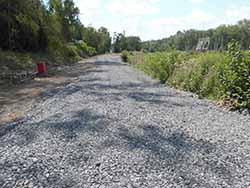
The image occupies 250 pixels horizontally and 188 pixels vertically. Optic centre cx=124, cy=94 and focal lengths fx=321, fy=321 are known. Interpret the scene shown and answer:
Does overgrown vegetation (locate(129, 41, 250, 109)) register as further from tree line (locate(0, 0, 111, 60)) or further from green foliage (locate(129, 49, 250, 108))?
tree line (locate(0, 0, 111, 60))

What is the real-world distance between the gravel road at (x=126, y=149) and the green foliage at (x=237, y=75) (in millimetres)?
838

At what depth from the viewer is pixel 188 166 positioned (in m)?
4.60

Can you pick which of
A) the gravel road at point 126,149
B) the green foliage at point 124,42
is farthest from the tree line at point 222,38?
the green foliage at point 124,42

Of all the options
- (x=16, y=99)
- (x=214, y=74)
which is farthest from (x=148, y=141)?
(x=16, y=99)

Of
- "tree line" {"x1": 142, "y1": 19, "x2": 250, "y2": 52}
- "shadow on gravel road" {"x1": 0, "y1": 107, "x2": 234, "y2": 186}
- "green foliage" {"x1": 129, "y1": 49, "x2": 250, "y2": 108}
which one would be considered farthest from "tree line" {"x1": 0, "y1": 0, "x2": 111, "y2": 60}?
"shadow on gravel road" {"x1": 0, "y1": 107, "x2": 234, "y2": 186}

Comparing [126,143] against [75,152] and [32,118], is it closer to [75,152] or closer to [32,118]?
[75,152]

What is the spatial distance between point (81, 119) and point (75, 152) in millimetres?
2241

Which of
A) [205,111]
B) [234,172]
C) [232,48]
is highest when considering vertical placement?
[232,48]

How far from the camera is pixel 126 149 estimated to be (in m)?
5.26

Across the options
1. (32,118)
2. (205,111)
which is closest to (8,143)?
(32,118)

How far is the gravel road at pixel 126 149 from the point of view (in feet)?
13.8

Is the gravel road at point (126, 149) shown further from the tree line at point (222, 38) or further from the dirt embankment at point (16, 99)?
the tree line at point (222, 38)

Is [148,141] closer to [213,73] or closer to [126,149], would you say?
[126,149]

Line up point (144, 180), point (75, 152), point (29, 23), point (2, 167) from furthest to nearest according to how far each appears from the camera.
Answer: point (29, 23), point (75, 152), point (2, 167), point (144, 180)
